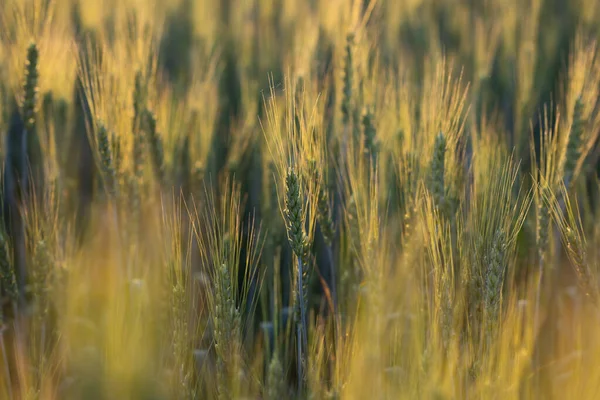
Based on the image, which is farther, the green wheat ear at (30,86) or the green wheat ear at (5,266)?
the green wheat ear at (30,86)

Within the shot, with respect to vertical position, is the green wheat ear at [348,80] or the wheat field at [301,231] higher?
the green wheat ear at [348,80]

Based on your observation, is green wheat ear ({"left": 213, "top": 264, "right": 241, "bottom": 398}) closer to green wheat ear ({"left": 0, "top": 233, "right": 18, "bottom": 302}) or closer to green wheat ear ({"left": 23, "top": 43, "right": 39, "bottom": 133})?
green wheat ear ({"left": 0, "top": 233, "right": 18, "bottom": 302})

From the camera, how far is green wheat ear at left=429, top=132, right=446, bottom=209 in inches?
67.1

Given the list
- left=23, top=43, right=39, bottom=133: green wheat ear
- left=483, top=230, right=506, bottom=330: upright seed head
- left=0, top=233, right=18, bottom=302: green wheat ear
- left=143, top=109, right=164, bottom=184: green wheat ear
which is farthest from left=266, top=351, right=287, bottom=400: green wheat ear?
left=23, top=43, right=39, bottom=133: green wheat ear

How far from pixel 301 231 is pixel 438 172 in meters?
0.53

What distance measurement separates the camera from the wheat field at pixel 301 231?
1382mm

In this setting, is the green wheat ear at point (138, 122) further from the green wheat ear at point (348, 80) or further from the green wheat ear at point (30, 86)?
the green wheat ear at point (348, 80)

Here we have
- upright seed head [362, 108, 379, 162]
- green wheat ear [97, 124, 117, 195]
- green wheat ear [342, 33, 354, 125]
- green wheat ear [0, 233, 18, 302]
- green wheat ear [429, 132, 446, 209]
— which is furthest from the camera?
green wheat ear [342, 33, 354, 125]

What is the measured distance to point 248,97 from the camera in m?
2.54

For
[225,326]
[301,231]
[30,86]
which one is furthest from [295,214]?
[30,86]

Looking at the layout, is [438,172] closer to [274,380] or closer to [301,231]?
[301,231]

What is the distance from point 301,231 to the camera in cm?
141

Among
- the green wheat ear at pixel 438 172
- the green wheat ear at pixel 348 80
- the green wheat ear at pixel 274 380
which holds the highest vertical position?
the green wheat ear at pixel 348 80

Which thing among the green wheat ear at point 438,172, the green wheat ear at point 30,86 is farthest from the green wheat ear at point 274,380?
the green wheat ear at point 30,86
